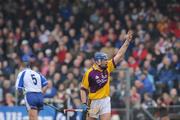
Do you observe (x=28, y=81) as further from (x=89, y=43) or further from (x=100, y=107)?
(x=89, y=43)

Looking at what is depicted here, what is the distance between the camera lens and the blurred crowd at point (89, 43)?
21.5 metres

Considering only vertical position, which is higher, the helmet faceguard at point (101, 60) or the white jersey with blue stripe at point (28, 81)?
the helmet faceguard at point (101, 60)

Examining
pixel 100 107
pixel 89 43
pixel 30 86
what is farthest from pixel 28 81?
pixel 89 43

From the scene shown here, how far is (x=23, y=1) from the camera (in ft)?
92.3

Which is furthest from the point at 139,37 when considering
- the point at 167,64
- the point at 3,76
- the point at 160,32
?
the point at 3,76

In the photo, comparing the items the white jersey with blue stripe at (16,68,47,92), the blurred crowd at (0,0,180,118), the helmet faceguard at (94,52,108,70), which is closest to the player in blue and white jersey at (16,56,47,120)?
the white jersey with blue stripe at (16,68,47,92)

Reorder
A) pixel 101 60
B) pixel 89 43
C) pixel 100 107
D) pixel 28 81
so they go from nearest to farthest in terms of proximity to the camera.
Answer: pixel 101 60 < pixel 100 107 < pixel 28 81 < pixel 89 43

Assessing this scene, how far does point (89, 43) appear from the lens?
81.0 feet

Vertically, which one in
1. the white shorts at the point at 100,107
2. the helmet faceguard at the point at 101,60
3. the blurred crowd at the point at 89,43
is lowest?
the white shorts at the point at 100,107

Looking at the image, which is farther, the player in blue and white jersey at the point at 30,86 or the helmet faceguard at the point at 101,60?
the player in blue and white jersey at the point at 30,86

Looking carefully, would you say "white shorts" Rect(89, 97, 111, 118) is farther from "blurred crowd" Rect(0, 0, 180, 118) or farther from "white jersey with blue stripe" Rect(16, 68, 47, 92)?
"blurred crowd" Rect(0, 0, 180, 118)

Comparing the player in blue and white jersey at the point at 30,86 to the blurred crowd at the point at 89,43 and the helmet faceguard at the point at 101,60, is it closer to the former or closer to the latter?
the helmet faceguard at the point at 101,60

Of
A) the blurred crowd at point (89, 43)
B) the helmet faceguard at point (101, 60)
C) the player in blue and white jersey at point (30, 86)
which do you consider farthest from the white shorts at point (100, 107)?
the blurred crowd at point (89, 43)

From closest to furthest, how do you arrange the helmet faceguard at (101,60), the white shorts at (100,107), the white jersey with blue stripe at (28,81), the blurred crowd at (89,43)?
1. the helmet faceguard at (101,60)
2. the white shorts at (100,107)
3. the white jersey with blue stripe at (28,81)
4. the blurred crowd at (89,43)
